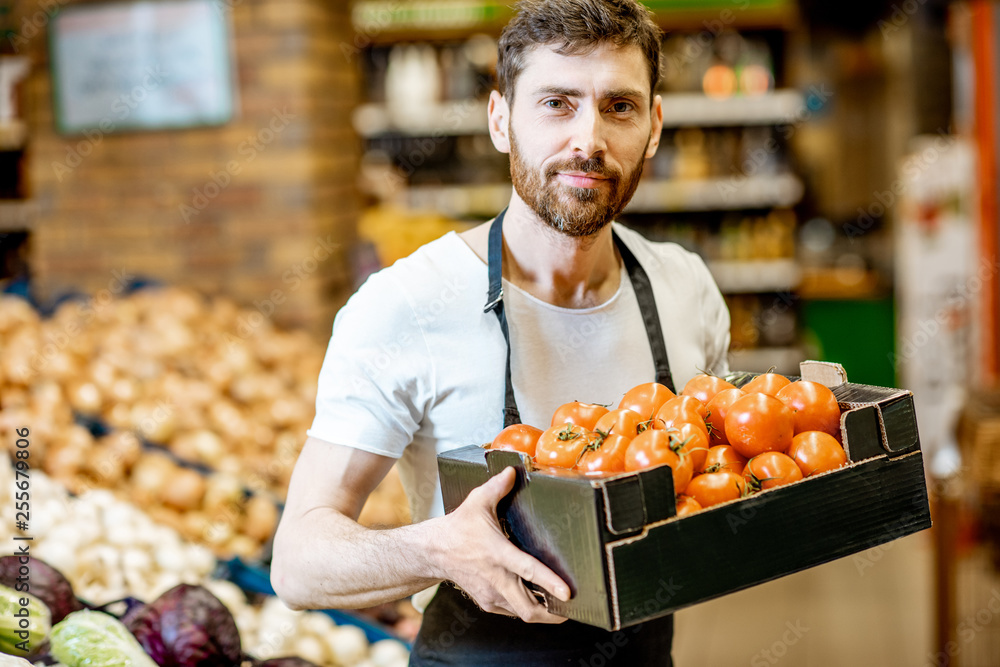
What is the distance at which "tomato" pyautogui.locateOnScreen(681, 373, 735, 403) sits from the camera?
54.4 inches

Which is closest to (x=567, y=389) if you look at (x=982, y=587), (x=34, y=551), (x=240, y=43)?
(x=34, y=551)

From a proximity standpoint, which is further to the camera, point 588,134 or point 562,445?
point 588,134

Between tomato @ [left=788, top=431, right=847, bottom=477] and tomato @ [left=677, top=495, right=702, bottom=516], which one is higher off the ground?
tomato @ [left=788, top=431, right=847, bottom=477]

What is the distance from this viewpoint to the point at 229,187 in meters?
4.04

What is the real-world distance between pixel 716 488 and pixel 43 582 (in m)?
1.35

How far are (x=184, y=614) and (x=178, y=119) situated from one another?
2723mm

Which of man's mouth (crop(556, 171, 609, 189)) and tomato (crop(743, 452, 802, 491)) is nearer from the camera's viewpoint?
tomato (crop(743, 452, 802, 491))

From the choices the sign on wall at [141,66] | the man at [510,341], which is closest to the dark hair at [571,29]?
the man at [510,341]

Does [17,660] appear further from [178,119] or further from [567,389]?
[178,119]

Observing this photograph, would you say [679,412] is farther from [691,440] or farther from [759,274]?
[759,274]
